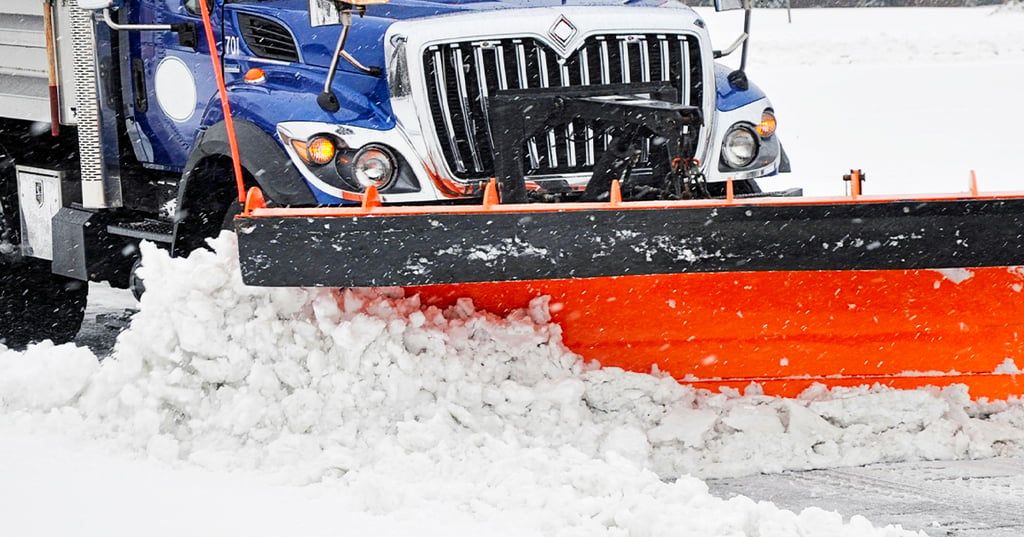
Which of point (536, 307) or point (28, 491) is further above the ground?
point (536, 307)

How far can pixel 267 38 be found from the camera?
5.36 m

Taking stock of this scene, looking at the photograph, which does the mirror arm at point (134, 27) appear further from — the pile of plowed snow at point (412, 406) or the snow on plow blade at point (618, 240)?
the snow on plow blade at point (618, 240)

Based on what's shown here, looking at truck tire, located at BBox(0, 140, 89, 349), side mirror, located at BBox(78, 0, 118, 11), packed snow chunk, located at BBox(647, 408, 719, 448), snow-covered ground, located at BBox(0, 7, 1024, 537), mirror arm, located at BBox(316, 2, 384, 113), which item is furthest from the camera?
truck tire, located at BBox(0, 140, 89, 349)

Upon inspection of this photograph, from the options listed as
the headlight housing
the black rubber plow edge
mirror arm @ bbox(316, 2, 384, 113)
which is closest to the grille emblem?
mirror arm @ bbox(316, 2, 384, 113)

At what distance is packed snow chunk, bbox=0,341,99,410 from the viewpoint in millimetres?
4582

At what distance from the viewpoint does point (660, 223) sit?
13.0 feet

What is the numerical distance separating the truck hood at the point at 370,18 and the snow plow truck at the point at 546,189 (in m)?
0.01

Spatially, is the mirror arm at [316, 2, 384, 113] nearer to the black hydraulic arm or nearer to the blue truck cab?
the blue truck cab

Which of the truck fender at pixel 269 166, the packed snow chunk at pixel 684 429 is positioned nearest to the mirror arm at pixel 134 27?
the truck fender at pixel 269 166

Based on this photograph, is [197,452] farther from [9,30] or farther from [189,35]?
[9,30]

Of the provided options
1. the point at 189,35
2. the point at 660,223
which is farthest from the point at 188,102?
the point at 660,223

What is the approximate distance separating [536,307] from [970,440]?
1532 mm

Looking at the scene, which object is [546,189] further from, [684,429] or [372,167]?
[684,429]

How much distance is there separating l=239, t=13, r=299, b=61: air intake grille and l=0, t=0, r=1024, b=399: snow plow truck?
11mm
